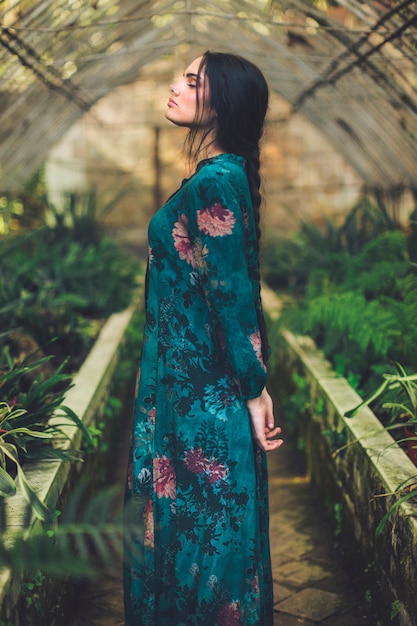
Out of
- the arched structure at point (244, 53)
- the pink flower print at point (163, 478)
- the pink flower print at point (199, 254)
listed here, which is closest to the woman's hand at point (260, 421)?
the pink flower print at point (163, 478)

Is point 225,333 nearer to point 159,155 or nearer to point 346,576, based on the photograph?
point 346,576

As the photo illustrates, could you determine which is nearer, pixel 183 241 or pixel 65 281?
pixel 183 241

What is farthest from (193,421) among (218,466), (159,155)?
(159,155)

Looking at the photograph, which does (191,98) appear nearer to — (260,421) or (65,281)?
(260,421)

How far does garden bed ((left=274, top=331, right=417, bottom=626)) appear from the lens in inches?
97.3

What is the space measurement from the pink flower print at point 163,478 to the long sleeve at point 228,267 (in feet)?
1.04

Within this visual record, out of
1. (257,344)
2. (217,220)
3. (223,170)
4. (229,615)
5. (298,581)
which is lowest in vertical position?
(298,581)

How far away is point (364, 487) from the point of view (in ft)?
9.96

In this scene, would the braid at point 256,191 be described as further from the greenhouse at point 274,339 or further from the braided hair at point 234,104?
the greenhouse at point 274,339

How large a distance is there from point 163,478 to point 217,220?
696 millimetres

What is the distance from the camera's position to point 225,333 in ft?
6.81

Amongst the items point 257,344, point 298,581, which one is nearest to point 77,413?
point 298,581

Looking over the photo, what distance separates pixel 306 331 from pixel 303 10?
71.5 inches

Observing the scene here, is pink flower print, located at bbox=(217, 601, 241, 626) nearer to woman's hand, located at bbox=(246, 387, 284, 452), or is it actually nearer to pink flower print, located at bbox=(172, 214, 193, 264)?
A: woman's hand, located at bbox=(246, 387, 284, 452)
